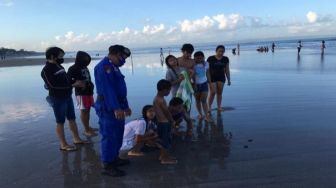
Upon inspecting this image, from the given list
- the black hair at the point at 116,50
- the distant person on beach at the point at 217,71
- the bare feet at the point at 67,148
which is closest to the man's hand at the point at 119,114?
the black hair at the point at 116,50

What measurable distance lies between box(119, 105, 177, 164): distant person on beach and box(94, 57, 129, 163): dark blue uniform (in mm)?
646

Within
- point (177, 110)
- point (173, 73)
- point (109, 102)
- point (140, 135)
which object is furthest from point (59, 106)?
point (173, 73)

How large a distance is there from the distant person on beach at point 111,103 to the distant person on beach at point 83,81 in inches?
78.2

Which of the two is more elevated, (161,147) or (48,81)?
(48,81)

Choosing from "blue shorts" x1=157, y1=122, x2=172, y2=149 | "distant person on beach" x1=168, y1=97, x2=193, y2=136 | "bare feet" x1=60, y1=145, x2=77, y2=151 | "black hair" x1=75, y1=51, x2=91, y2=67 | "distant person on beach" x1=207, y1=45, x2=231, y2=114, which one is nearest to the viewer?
"blue shorts" x1=157, y1=122, x2=172, y2=149

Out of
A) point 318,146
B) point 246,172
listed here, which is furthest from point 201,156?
point 318,146

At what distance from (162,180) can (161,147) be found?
2.76 feet

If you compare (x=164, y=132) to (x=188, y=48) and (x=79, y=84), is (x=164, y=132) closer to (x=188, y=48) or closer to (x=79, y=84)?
(x=79, y=84)

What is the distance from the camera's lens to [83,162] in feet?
19.0

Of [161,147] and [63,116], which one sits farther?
[63,116]

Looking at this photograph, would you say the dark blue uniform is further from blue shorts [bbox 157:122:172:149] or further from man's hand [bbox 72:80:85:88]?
man's hand [bbox 72:80:85:88]

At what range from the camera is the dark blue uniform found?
4961 millimetres

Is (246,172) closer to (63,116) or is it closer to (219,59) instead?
(63,116)

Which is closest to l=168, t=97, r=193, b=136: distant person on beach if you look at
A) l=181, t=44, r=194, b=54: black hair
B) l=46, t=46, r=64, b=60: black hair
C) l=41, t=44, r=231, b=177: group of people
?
l=41, t=44, r=231, b=177: group of people
